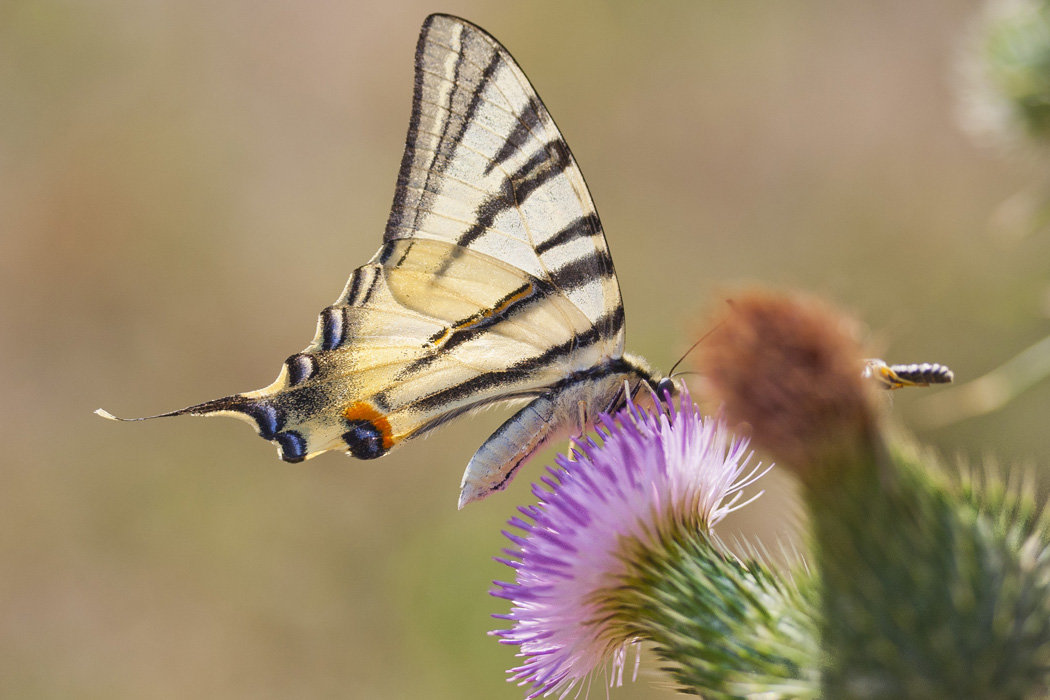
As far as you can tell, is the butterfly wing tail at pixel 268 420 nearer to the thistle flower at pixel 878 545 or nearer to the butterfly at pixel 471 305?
the butterfly at pixel 471 305

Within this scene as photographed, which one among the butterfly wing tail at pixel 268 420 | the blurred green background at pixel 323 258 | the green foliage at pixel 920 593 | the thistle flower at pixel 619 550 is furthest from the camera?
the blurred green background at pixel 323 258

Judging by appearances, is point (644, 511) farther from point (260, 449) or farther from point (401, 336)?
point (260, 449)

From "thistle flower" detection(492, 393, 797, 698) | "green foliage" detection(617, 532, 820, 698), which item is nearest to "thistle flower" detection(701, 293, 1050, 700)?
"green foliage" detection(617, 532, 820, 698)

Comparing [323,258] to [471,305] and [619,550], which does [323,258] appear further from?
[619,550]

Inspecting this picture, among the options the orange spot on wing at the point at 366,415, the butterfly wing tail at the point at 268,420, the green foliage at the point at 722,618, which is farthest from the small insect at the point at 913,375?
the butterfly wing tail at the point at 268,420

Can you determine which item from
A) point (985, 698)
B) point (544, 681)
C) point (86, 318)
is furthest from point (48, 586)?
point (985, 698)

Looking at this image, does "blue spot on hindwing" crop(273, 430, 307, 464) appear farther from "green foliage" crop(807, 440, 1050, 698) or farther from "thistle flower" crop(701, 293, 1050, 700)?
"green foliage" crop(807, 440, 1050, 698)
